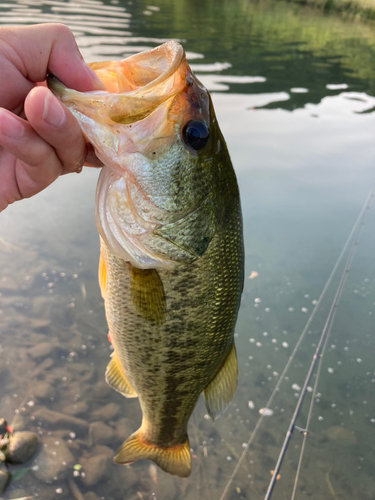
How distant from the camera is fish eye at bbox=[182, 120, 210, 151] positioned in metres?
1.32

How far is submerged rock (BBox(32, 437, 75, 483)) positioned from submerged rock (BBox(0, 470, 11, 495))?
0.16m

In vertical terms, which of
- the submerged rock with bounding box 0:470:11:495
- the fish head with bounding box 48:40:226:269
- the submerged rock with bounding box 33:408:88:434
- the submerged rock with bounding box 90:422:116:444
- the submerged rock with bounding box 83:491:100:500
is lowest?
the submerged rock with bounding box 83:491:100:500

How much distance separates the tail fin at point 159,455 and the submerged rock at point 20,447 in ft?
2.62

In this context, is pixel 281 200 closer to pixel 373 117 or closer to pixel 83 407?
pixel 83 407

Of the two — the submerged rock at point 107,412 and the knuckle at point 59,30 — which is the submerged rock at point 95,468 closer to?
the submerged rock at point 107,412

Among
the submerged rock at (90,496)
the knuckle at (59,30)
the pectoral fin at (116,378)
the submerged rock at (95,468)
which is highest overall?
the knuckle at (59,30)

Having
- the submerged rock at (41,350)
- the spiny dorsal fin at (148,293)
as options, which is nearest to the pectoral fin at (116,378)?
the spiny dorsal fin at (148,293)

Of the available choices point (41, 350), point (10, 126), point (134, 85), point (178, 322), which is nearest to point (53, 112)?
point (10, 126)

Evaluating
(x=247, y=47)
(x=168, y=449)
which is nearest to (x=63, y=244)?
(x=168, y=449)

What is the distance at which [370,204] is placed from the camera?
530 centimetres

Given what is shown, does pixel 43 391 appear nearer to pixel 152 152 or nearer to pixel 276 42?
pixel 152 152

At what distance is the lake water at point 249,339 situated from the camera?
2557 millimetres

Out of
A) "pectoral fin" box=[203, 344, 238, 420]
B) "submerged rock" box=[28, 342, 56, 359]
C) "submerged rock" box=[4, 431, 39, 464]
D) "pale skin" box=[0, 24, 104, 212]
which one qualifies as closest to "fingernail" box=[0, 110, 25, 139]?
"pale skin" box=[0, 24, 104, 212]

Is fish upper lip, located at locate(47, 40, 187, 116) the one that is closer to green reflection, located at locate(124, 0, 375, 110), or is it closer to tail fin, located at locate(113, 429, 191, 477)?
tail fin, located at locate(113, 429, 191, 477)
